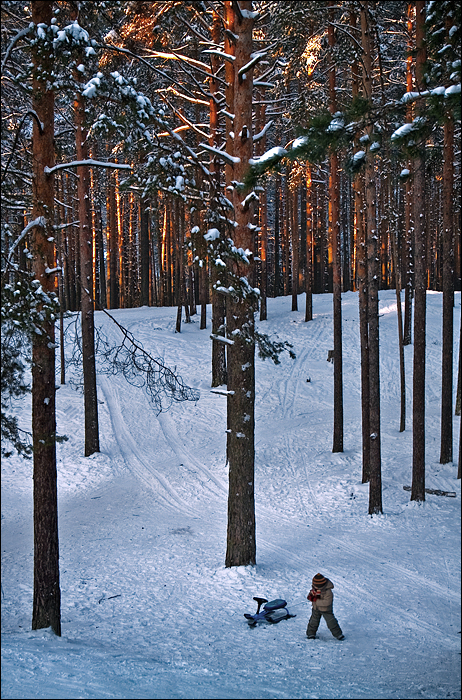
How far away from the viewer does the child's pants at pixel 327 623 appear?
7754 mm

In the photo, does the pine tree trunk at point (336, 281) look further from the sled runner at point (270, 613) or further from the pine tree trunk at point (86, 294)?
the sled runner at point (270, 613)

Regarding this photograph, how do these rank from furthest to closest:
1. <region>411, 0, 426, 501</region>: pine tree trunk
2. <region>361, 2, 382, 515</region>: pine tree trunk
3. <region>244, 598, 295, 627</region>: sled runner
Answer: <region>411, 0, 426, 501</region>: pine tree trunk
<region>361, 2, 382, 515</region>: pine tree trunk
<region>244, 598, 295, 627</region>: sled runner

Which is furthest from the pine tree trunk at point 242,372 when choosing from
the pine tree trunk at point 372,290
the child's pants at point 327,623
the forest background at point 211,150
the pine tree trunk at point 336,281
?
the pine tree trunk at point 336,281

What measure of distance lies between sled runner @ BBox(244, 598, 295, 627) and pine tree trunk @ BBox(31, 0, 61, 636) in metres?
2.79

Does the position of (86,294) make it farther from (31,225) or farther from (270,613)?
(270,613)

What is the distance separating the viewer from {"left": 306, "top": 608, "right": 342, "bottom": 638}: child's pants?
7754 millimetres

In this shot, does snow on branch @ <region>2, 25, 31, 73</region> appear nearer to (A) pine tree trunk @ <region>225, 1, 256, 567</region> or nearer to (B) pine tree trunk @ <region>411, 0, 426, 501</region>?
(A) pine tree trunk @ <region>225, 1, 256, 567</region>

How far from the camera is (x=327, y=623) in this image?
7.79 m

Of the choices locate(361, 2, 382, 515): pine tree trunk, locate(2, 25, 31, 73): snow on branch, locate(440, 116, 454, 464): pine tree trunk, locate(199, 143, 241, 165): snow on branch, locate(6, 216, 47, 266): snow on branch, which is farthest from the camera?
locate(440, 116, 454, 464): pine tree trunk

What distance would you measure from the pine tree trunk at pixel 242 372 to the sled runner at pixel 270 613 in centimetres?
176

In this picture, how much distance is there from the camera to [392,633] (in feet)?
26.3

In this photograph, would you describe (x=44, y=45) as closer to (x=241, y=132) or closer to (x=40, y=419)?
(x=241, y=132)

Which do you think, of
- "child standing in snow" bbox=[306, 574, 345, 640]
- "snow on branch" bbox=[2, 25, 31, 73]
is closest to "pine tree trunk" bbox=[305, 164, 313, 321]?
"snow on branch" bbox=[2, 25, 31, 73]

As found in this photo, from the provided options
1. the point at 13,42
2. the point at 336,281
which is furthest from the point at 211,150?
the point at 336,281
